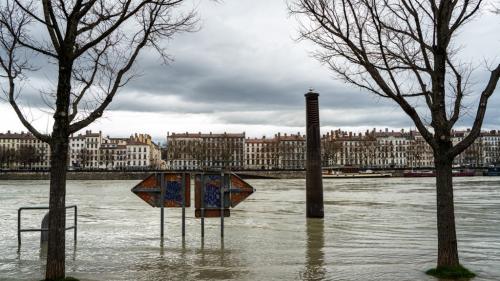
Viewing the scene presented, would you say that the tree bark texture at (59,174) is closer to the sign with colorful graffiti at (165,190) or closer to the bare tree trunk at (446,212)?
the sign with colorful graffiti at (165,190)

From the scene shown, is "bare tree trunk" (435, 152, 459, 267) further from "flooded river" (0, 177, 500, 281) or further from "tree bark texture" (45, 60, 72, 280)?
"tree bark texture" (45, 60, 72, 280)

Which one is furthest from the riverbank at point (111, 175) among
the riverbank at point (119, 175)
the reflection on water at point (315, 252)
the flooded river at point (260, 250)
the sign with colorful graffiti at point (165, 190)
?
the sign with colorful graffiti at point (165, 190)

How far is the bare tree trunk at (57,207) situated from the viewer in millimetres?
8164

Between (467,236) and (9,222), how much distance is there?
52.0 feet

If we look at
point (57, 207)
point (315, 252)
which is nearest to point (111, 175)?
point (315, 252)

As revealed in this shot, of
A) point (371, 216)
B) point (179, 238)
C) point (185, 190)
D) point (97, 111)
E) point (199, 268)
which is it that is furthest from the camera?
point (371, 216)

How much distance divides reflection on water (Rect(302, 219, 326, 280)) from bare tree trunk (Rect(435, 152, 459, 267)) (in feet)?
7.10

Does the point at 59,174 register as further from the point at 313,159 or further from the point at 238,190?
the point at 313,159

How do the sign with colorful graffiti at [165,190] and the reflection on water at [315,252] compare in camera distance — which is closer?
the reflection on water at [315,252]

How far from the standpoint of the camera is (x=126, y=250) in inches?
497

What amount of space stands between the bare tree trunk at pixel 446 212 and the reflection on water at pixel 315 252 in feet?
7.10

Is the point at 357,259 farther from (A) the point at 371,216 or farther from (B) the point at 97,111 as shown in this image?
(A) the point at 371,216

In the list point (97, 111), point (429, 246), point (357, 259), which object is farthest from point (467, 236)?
point (97, 111)

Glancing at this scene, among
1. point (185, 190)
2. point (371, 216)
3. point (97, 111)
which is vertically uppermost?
point (97, 111)
